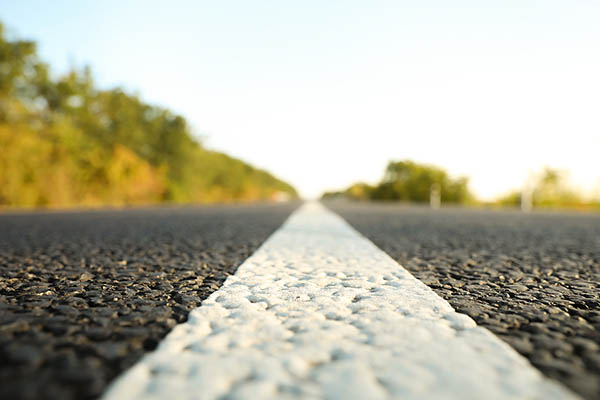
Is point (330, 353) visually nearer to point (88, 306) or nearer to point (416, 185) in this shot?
point (88, 306)

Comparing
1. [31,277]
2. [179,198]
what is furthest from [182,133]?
[31,277]

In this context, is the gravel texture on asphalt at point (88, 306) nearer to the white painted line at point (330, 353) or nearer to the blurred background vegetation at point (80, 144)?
the white painted line at point (330, 353)

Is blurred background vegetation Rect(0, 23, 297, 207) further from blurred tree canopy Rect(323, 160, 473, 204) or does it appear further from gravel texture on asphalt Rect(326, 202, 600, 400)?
blurred tree canopy Rect(323, 160, 473, 204)

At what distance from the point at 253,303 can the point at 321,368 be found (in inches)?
37.4

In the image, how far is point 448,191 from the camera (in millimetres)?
64688

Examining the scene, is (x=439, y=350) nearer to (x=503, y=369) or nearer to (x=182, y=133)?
(x=503, y=369)

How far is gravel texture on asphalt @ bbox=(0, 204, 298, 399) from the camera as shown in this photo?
132cm

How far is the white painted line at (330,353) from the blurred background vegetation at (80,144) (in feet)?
60.6

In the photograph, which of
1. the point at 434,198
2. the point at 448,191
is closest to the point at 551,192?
the point at 434,198

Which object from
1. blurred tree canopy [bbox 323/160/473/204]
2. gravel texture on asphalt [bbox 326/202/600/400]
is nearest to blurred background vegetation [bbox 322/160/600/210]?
blurred tree canopy [bbox 323/160/473/204]

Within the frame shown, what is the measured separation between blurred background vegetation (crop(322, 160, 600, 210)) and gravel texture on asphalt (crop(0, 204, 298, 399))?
25.1 metres

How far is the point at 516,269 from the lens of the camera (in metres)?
3.51

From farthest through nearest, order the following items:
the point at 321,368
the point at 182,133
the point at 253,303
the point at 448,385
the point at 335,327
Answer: the point at 182,133 → the point at 253,303 → the point at 335,327 → the point at 321,368 → the point at 448,385

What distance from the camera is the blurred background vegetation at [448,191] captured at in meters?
31.0
